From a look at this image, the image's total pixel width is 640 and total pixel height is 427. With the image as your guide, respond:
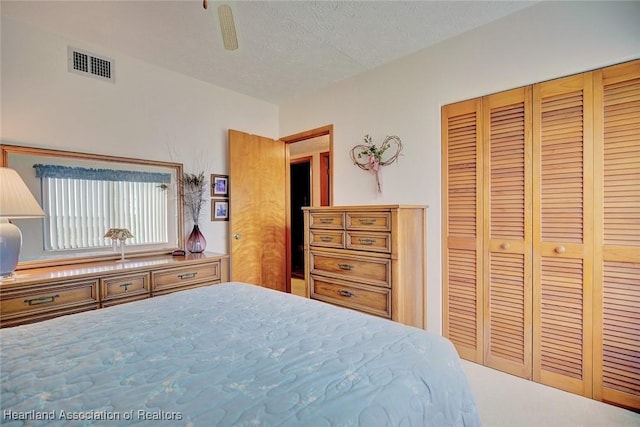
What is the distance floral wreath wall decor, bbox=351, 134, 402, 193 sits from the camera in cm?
279

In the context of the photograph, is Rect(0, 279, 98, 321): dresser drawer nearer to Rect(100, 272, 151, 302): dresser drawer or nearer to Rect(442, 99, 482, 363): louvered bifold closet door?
Rect(100, 272, 151, 302): dresser drawer

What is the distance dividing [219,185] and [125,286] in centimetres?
146

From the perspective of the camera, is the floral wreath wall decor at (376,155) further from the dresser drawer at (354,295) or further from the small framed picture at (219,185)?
the small framed picture at (219,185)

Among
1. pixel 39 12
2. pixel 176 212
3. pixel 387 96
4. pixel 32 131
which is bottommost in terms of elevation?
pixel 176 212

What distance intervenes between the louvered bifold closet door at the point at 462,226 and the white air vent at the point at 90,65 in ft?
9.57

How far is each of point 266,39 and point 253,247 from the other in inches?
85.5

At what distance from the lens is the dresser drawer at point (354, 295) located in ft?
7.45

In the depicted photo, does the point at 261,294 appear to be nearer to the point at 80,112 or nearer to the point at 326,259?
the point at 326,259

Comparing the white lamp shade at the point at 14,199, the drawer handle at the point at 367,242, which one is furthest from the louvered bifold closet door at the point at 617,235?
the white lamp shade at the point at 14,199

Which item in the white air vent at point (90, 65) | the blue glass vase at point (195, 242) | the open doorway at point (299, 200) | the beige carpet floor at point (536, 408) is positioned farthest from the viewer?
the open doorway at point (299, 200)

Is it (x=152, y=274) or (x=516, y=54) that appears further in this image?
(x=152, y=274)

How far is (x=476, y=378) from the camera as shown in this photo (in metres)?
2.12

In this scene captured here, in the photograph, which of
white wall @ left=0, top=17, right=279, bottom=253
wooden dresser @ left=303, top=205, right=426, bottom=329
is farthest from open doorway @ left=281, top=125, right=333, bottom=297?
wooden dresser @ left=303, top=205, right=426, bottom=329

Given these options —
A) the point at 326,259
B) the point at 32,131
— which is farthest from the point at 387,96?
the point at 32,131
